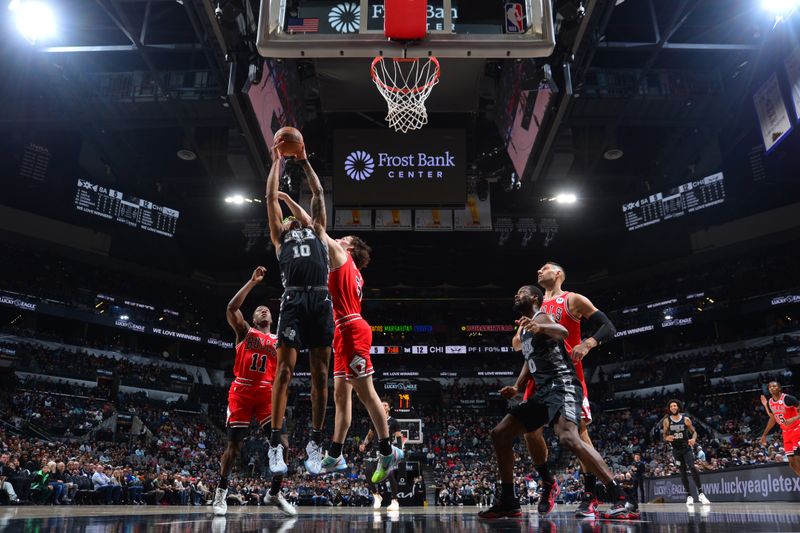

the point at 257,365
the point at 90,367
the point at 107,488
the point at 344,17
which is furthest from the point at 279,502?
the point at 90,367

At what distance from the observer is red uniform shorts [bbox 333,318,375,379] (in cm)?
506

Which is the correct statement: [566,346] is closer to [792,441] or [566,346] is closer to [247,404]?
[247,404]

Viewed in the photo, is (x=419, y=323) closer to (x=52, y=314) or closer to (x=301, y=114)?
(x=52, y=314)

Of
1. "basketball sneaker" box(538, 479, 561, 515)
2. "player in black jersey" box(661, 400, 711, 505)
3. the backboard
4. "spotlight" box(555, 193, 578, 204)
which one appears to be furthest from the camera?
"spotlight" box(555, 193, 578, 204)

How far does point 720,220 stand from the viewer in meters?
28.1

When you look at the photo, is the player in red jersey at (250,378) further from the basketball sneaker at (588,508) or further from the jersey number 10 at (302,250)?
the basketball sneaker at (588,508)

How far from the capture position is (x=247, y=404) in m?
6.72

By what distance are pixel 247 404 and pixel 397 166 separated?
29.8ft

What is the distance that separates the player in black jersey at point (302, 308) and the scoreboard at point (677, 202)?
18.6m

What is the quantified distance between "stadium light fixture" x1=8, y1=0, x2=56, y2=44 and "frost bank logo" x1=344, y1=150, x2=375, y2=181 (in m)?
6.83

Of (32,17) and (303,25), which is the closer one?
(303,25)

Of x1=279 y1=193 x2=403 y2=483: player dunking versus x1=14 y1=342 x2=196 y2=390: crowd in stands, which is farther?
x1=14 y1=342 x2=196 y2=390: crowd in stands

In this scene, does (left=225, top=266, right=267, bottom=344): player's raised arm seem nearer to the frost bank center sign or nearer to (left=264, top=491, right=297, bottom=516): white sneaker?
(left=264, top=491, right=297, bottom=516): white sneaker

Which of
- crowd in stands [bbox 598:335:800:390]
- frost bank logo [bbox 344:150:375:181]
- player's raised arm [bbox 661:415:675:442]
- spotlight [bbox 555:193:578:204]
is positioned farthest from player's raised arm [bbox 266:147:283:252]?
crowd in stands [bbox 598:335:800:390]
